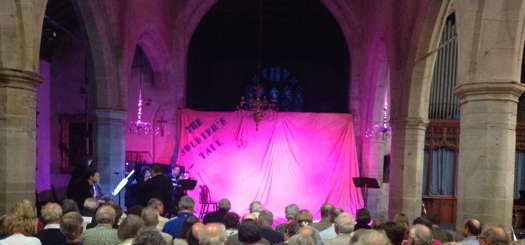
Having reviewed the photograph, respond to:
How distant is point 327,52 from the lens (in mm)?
16719

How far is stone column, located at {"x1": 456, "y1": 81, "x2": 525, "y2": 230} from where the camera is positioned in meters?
5.73

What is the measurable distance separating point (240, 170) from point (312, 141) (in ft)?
7.45

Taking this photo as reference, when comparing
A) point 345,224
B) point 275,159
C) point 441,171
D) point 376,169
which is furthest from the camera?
point 275,159

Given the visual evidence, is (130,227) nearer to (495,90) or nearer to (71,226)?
(71,226)

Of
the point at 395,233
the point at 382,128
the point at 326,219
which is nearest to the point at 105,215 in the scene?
the point at 395,233

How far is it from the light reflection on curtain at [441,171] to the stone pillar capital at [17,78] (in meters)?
9.54

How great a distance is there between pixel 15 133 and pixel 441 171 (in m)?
9.98

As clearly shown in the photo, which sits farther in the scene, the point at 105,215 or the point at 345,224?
the point at 345,224

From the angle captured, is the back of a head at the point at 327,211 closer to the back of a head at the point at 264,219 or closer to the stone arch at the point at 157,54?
the back of a head at the point at 264,219

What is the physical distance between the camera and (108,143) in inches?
424

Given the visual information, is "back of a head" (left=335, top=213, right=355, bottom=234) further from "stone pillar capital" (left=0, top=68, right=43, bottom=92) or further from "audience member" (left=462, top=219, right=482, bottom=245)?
"stone pillar capital" (left=0, top=68, right=43, bottom=92)

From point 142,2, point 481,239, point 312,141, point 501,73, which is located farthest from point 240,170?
point 481,239

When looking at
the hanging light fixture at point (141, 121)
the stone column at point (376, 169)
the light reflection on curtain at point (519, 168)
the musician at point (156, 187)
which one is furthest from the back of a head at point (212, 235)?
the light reflection on curtain at point (519, 168)

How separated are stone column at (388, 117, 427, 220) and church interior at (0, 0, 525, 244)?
3cm
